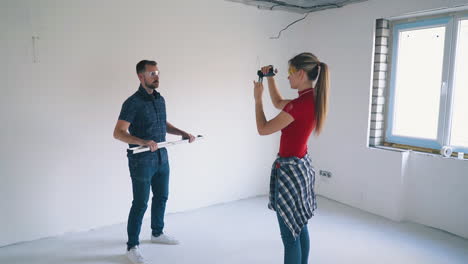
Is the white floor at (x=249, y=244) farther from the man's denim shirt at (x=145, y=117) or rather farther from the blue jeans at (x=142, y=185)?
the man's denim shirt at (x=145, y=117)

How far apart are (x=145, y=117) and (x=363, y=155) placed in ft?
7.75

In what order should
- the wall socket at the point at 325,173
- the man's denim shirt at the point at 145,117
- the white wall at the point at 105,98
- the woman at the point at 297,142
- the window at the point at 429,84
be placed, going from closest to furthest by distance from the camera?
1. the woman at the point at 297,142
2. the man's denim shirt at the point at 145,117
3. the white wall at the point at 105,98
4. the window at the point at 429,84
5. the wall socket at the point at 325,173

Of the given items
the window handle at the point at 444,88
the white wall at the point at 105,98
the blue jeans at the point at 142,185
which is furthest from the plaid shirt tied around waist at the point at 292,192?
the window handle at the point at 444,88

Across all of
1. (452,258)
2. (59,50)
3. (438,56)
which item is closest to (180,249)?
(59,50)

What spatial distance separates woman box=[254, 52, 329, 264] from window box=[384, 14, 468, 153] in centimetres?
187

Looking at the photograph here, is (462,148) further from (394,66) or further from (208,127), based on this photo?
(208,127)

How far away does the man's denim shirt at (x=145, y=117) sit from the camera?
2418 mm

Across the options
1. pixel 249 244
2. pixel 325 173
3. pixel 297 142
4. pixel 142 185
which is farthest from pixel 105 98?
pixel 325 173

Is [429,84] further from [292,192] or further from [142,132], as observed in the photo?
[142,132]

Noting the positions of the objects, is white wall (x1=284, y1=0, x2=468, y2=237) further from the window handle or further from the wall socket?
the window handle

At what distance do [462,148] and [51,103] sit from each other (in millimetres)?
3503

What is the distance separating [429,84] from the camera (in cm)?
331

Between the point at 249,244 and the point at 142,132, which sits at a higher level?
the point at 142,132

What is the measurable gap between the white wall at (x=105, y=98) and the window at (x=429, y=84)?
1438mm
